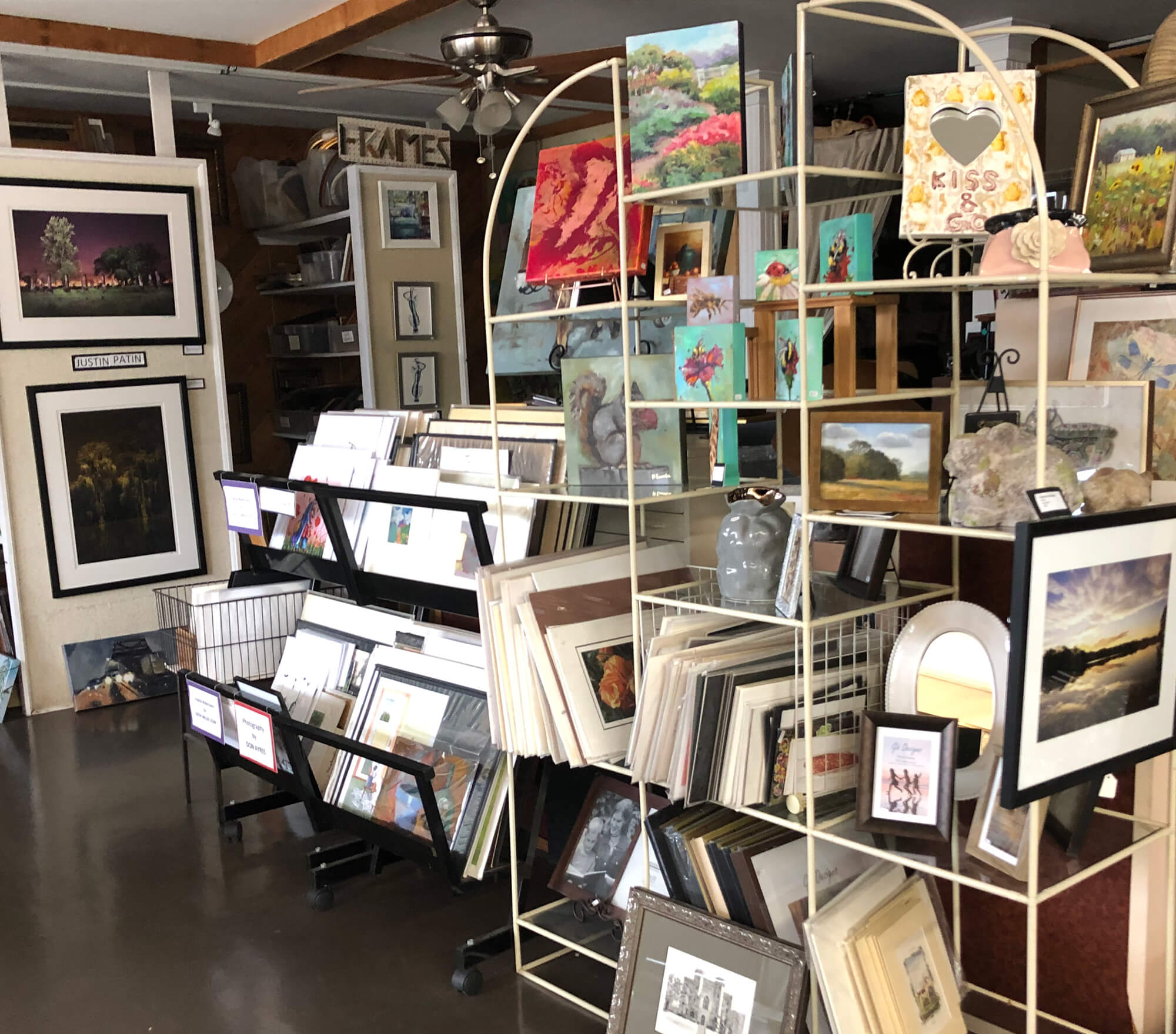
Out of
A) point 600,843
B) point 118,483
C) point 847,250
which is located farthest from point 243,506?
→ point 847,250

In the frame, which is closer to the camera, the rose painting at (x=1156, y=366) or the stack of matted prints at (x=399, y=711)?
the rose painting at (x=1156, y=366)

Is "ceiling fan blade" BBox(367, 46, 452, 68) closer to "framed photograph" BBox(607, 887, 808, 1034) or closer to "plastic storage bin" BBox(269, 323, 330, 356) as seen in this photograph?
"plastic storage bin" BBox(269, 323, 330, 356)

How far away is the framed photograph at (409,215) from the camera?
6023mm

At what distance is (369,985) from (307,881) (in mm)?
628

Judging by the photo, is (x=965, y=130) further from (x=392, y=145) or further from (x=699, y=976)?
(x=392, y=145)

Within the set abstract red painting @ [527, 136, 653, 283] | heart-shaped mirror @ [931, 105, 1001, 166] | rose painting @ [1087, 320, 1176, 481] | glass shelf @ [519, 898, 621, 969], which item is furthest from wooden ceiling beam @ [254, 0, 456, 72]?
glass shelf @ [519, 898, 621, 969]

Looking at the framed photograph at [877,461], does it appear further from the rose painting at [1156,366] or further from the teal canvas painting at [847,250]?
the rose painting at [1156,366]

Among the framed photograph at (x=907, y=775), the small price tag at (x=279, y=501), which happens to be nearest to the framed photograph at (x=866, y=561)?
the framed photograph at (x=907, y=775)

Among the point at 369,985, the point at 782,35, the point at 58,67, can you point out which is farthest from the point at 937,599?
the point at 58,67

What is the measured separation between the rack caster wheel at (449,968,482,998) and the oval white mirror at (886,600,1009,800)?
119cm

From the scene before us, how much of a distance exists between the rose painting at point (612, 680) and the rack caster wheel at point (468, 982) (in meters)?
0.71

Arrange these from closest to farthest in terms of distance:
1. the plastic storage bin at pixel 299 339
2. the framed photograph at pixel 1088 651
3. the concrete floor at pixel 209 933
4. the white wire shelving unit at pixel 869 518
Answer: the framed photograph at pixel 1088 651 < the white wire shelving unit at pixel 869 518 < the concrete floor at pixel 209 933 < the plastic storage bin at pixel 299 339

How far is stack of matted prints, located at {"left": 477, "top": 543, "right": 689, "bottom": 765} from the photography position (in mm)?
2348

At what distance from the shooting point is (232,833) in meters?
3.47
